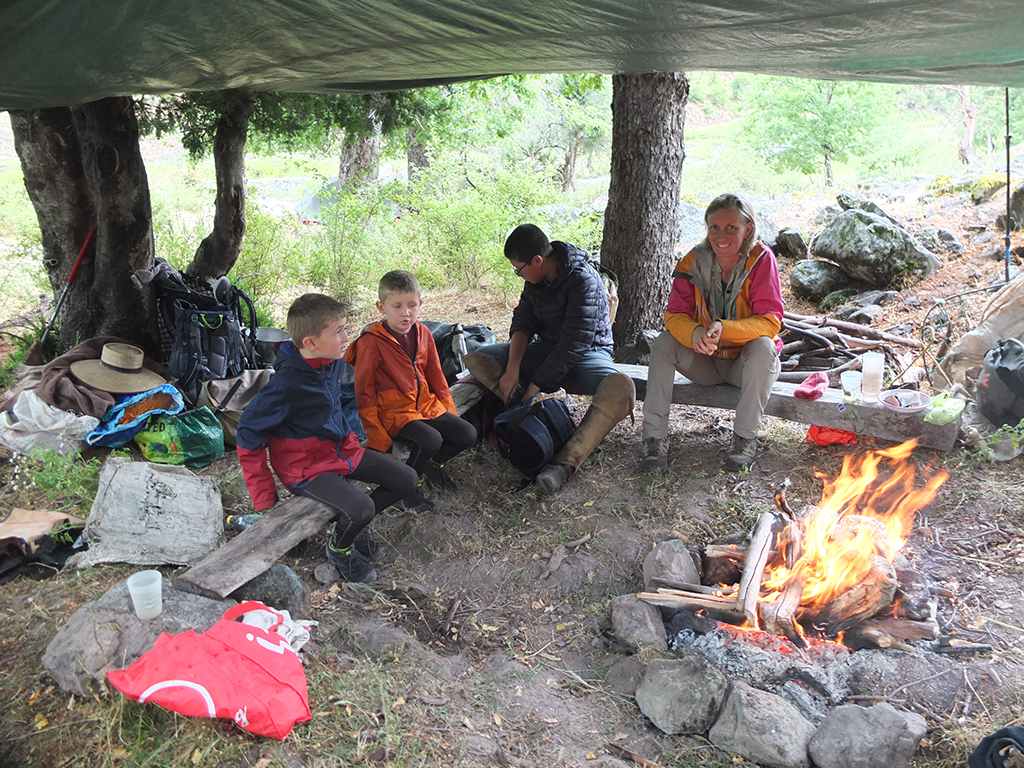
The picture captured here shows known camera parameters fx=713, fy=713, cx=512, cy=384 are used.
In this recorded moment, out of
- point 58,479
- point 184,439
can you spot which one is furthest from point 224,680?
point 184,439

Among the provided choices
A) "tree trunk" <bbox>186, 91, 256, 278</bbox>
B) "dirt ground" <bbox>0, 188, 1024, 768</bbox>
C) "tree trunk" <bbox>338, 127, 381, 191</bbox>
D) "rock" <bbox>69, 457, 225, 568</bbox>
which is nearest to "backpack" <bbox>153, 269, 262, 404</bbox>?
"dirt ground" <bbox>0, 188, 1024, 768</bbox>

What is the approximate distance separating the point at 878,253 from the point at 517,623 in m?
6.23

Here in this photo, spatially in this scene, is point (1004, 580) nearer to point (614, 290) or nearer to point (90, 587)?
point (614, 290)

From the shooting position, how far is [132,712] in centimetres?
241

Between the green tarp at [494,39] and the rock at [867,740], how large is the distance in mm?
2464

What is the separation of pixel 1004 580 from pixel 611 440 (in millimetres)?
2292

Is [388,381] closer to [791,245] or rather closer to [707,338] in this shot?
[707,338]

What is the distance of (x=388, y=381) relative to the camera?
4.08 m

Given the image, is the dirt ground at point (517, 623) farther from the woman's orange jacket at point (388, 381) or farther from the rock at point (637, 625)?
the woman's orange jacket at point (388, 381)

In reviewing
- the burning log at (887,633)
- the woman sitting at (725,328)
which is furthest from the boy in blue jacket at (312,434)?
the burning log at (887,633)

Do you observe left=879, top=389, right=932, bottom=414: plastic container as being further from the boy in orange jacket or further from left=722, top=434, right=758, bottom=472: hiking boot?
the boy in orange jacket

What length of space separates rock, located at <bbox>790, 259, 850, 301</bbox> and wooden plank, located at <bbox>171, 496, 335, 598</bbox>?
6.14m

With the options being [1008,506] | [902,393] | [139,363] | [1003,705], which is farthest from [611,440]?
[139,363]

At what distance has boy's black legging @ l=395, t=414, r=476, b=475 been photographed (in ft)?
13.2
